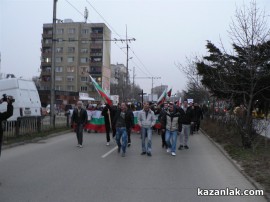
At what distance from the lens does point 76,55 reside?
97188 mm

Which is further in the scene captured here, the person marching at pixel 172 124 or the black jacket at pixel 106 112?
the black jacket at pixel 106 112

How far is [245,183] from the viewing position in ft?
26.5

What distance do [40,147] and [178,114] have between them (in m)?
5.30

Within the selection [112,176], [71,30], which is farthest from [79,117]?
[71,30]

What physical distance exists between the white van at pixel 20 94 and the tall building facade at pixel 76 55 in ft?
238

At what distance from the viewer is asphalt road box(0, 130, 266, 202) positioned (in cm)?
687

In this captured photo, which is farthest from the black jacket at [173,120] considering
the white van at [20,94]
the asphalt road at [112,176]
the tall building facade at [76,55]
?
the tall building facade at [76,55]

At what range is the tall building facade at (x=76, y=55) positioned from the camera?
9538 cm

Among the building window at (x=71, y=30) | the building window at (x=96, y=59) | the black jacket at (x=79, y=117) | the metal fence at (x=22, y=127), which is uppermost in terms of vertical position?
the building window at (x=71, y=30)

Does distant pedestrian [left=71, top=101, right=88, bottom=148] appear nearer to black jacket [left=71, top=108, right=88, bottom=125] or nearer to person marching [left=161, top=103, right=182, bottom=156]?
black jacket [left=71, top=108, right=88, bottom=125]

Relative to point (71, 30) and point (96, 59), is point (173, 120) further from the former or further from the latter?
point (71, 30)

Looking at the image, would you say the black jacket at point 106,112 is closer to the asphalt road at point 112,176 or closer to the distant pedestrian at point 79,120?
the distant pedestrian at point 79,120

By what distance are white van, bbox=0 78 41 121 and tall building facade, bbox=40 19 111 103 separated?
72643 mm

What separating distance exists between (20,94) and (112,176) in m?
13.4
